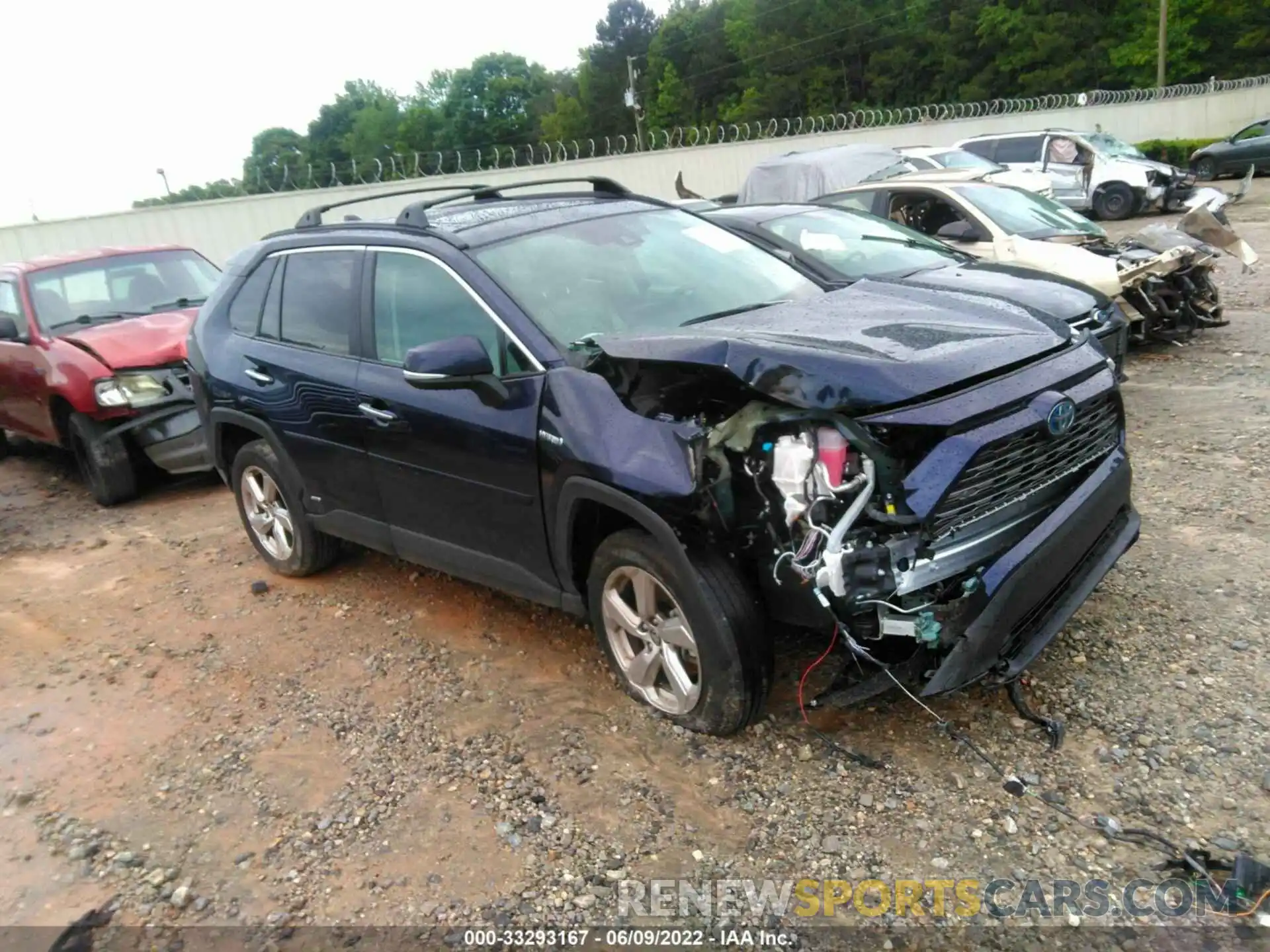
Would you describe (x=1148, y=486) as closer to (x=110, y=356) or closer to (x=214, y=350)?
(x=214, y=350)

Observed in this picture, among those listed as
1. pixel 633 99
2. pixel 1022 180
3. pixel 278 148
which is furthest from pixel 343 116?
pixel 1022 180

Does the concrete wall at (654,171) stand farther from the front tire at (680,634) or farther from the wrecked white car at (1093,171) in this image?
the wrecked white car at (1093,171)

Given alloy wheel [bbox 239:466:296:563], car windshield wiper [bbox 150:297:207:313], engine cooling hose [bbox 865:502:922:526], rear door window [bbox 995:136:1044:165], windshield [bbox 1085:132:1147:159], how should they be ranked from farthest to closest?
windshield [bbox 1085:132:1147:159]
rear door window [bbox 995:136:1044:165]
car windshield wiper [bbox 150:297:207:313]
alloy wheel [bbox 239:466:296:563]
engine cooling hose [bbox 865:502:922:526]

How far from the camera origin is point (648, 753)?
139 inches

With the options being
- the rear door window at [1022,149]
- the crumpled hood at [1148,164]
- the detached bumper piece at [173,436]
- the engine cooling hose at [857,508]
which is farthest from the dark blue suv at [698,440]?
the crumpled hood at [1148,164]

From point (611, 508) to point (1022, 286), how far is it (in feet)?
10.3

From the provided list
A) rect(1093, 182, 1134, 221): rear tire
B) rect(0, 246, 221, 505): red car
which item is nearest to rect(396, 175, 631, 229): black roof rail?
rect(0, 246, 221, 505): red car

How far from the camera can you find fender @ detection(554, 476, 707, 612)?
3.24 meters

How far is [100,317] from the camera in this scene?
7859 mm

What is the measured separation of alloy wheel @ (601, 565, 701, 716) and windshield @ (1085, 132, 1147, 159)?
18206mm

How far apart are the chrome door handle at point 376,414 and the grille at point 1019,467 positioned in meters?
2.34

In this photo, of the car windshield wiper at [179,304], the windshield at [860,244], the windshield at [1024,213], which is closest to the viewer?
the windshield at [860,244]

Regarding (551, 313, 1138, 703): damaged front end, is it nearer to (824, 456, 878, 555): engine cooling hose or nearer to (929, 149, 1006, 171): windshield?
(824, 456, 878, 555): engine cooling hose

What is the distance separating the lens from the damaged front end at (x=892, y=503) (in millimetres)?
2936
